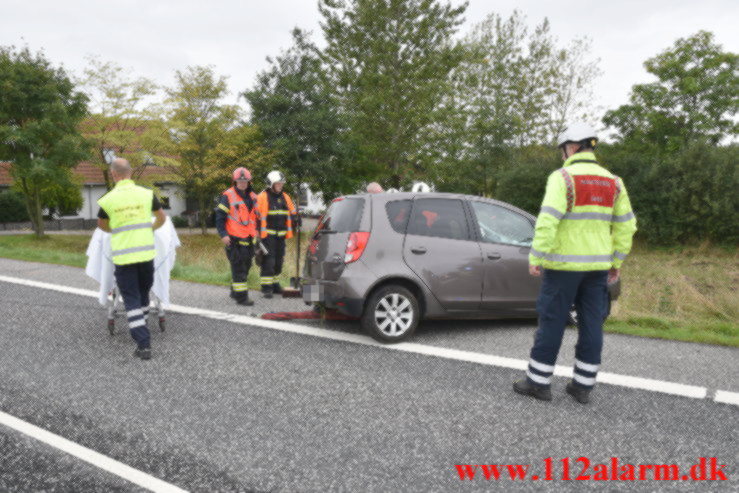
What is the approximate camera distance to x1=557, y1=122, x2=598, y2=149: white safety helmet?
149 inches

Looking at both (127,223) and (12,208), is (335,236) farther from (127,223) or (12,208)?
(12,208)

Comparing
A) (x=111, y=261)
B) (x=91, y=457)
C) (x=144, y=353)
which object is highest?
(x=111, y=261)

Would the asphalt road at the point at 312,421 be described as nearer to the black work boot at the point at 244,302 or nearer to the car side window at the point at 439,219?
the car side window at the point at 439,219

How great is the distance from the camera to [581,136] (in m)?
3.81

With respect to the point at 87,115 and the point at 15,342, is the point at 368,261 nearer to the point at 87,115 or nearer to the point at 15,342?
the point at 15,342

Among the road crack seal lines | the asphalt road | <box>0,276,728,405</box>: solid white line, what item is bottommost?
the road crack seal lines

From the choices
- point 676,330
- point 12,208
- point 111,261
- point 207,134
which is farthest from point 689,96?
point 12,208

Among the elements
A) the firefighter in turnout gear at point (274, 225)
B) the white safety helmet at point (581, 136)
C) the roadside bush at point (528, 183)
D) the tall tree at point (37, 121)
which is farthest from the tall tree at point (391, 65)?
the white safety helmet at point (581, 136)

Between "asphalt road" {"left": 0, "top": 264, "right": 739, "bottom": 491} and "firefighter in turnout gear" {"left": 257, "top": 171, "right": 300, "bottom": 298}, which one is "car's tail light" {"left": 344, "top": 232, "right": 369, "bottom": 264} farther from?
"firefighter in turnout gear" {"left": 257, "top": 171, "right": 300, "bottom": 298}

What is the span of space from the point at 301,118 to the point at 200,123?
533 cm

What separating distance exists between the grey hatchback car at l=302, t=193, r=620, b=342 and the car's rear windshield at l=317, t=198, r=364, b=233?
0.04 feet

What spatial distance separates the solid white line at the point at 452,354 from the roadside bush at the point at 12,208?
3629cm

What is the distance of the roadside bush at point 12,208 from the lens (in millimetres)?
35600

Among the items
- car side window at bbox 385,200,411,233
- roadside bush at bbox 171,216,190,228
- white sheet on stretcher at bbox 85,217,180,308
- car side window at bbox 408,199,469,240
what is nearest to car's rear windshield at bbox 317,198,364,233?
car side window at bbox 385,200,411,233
